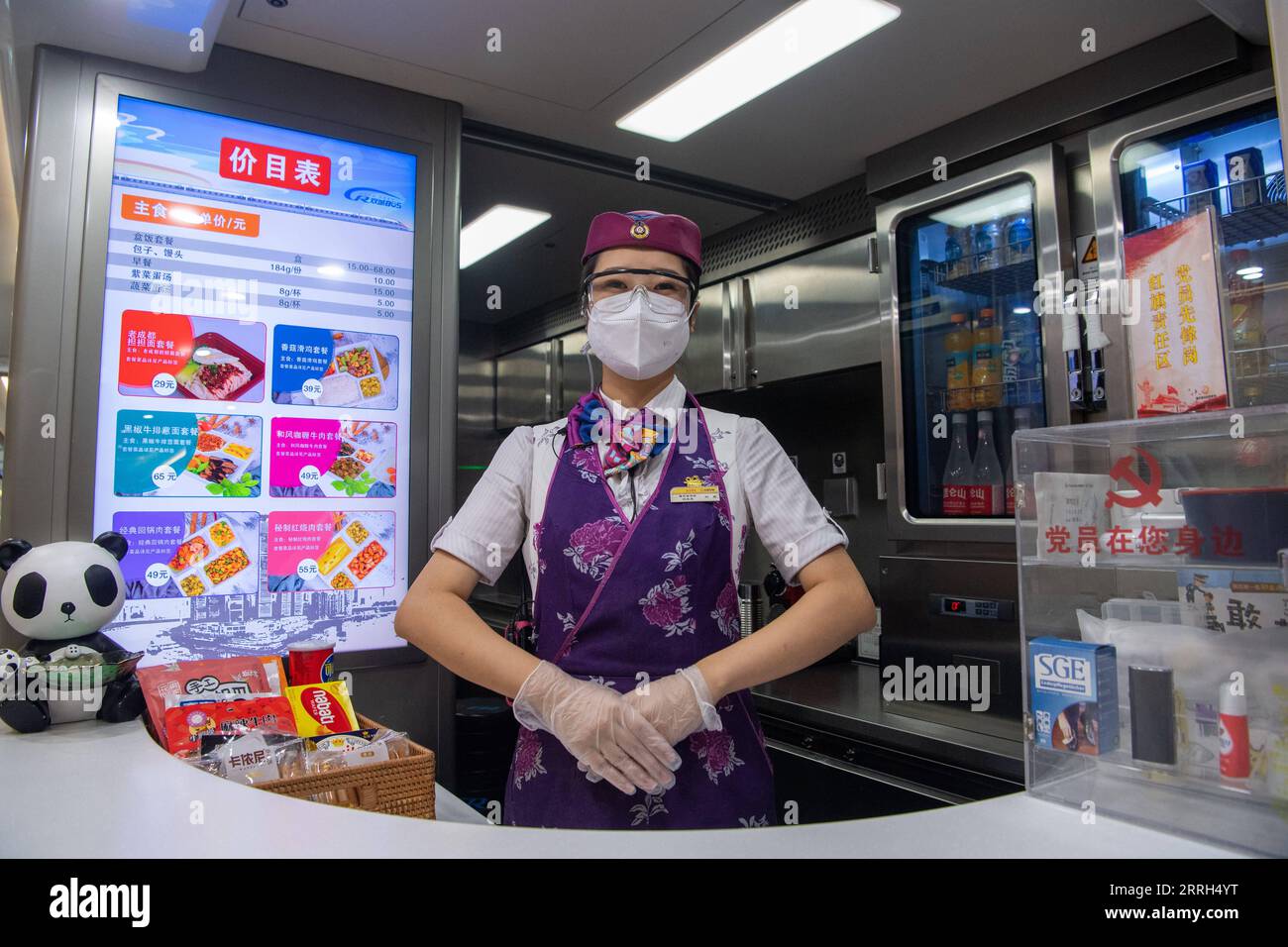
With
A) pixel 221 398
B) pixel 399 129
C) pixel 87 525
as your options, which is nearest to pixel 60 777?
pixel 87 525

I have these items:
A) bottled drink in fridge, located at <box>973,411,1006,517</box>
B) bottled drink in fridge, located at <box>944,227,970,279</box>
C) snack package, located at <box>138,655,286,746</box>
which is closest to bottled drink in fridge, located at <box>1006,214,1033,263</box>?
bottled drink in fridge, located at <box>944,227,970,279</box>

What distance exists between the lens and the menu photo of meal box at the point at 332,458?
2.20 m

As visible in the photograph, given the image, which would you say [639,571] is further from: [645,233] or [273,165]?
[273,165]

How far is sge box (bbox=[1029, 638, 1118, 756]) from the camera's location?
3.16ft

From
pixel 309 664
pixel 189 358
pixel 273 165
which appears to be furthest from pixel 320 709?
pixel 273 165

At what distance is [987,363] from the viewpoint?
249cm

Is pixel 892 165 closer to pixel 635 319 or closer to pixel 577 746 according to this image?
pixel 635 319

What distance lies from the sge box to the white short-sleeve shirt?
447 mm

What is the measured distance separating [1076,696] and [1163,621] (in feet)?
0.50

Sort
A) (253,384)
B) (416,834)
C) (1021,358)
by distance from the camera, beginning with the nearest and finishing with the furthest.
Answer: (416,834) → (253,384) → (1021,358)

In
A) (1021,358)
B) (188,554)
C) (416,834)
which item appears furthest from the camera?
(1021,358)

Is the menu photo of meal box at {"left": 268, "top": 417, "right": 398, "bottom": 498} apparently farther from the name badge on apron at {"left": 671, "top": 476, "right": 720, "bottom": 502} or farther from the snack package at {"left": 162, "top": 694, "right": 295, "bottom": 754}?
the name badge on apron at {"left": 671, "top": 476, "right": 720, "bottom": 502}

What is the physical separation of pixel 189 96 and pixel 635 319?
145 cm

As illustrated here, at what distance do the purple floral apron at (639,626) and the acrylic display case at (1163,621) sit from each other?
543 millimetres
